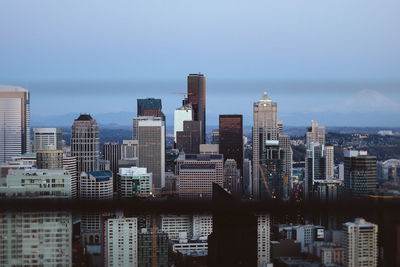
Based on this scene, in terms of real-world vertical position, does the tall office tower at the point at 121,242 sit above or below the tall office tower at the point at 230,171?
above

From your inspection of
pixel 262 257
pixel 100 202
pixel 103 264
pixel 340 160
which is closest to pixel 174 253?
pixel 103 264

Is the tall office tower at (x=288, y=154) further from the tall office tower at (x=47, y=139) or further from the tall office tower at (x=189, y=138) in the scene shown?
the tall office tower at (x=47, y=139)

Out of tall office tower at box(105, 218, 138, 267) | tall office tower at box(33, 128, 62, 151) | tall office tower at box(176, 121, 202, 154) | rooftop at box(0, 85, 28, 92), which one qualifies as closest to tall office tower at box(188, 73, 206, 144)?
tall office tower at box(176, 121, 202, 154)

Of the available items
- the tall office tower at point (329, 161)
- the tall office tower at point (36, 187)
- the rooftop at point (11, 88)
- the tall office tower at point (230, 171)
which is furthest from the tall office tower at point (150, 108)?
the tall office tower at point (36, 187)

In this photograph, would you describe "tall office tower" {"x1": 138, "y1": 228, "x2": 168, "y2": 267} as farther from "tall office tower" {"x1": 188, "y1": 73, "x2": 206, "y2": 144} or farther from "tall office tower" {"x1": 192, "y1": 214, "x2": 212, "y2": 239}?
"tall office tower" {"x1": 188, "y1": 73, "x2": 206, "y2": 144}

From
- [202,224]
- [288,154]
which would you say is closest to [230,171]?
[288,154]

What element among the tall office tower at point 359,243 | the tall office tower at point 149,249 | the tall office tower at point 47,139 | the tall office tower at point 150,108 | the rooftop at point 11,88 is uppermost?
the rooftop at point 11,88
